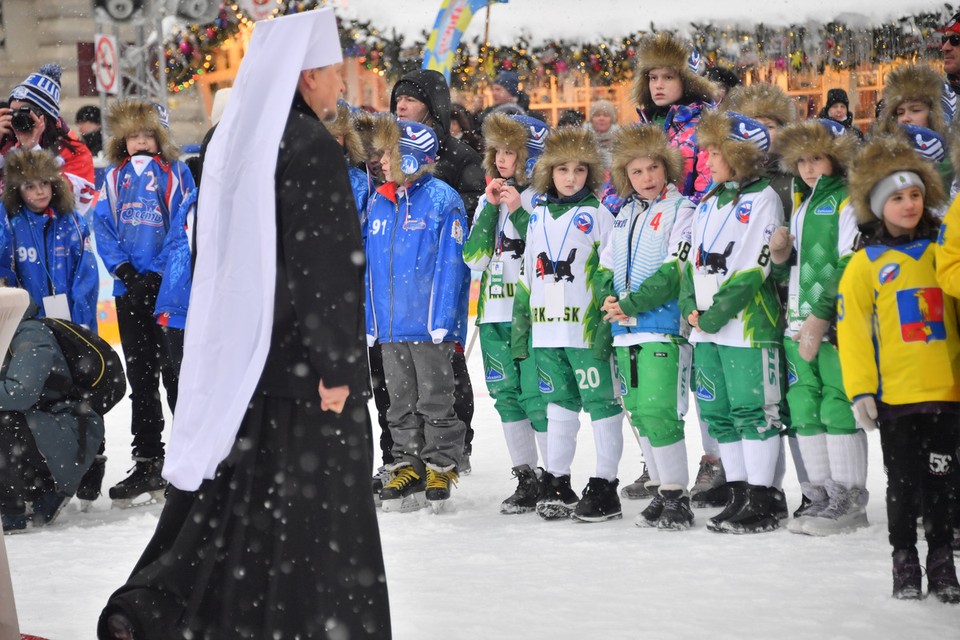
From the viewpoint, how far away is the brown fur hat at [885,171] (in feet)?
13.9

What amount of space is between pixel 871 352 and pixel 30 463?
3638 millimetres

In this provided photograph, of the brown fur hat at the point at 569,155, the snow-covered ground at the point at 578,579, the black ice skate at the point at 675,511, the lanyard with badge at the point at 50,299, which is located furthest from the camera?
the lanyard with badge at the point at 50,299

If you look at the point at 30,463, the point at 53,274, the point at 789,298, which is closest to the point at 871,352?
the point at 789,298

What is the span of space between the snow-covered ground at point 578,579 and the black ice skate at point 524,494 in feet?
0.32

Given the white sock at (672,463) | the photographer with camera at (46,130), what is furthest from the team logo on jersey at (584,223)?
the photographer with camera at (46,130)

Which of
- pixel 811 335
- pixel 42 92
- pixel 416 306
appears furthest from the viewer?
pixel 42 92

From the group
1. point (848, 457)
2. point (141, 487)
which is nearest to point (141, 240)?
point (141, 487)

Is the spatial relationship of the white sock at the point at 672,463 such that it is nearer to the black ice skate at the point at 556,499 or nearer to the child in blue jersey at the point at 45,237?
the black ice skate at the point at 556,499

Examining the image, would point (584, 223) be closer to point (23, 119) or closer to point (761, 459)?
point (761, 459)

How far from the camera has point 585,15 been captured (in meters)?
17.1

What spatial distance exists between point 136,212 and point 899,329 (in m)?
4.08

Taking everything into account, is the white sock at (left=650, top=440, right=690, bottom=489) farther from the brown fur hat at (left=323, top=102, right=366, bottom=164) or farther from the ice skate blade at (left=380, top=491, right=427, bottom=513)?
the brown fur hat at (left=323, top=102, right=366, bottom=164)

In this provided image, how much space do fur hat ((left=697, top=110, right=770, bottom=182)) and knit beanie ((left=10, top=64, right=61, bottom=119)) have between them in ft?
12.7

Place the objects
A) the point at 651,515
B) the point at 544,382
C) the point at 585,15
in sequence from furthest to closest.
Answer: the point at 585,15
the point at 544,382
the point at 651,515
